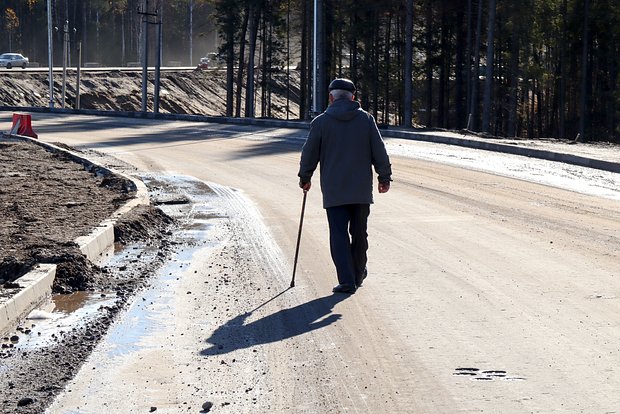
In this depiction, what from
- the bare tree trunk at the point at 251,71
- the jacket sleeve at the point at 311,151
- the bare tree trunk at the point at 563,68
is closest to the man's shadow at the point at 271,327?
the jacket sleeve at the point at 311,151

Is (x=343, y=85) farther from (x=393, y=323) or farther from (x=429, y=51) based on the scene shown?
(x=429, y=51)

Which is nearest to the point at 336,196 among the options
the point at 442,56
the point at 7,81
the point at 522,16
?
the point at 522,16

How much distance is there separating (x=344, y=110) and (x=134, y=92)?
88773 mm

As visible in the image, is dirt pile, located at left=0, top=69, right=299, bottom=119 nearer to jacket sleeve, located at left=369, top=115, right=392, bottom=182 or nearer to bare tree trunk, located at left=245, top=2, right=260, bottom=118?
bare tree trunk, located at left=245, top=2, right=260, bottom=118

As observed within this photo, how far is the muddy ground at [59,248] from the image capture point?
21.9 ft

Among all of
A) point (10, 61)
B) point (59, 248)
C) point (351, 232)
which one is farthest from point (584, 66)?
point (351, 232)

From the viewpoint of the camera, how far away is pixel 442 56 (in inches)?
2689

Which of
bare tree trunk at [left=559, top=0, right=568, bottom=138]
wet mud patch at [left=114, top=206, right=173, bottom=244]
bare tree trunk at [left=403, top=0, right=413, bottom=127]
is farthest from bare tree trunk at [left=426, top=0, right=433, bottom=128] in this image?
wet mud patch at [left=114, top=206, right=173, bottom=244]

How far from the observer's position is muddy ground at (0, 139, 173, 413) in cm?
669

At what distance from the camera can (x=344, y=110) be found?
9430mm

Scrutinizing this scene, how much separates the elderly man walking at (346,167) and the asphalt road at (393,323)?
321 mm

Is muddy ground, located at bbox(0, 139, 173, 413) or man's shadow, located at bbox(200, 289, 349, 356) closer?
muddy ground, located at bbox(0, 139, 173, 413)

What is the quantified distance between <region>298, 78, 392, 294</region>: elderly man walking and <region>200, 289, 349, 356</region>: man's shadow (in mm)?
699

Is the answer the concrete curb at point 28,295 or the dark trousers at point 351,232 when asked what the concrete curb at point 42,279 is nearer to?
the concrete curb at point 28,295
